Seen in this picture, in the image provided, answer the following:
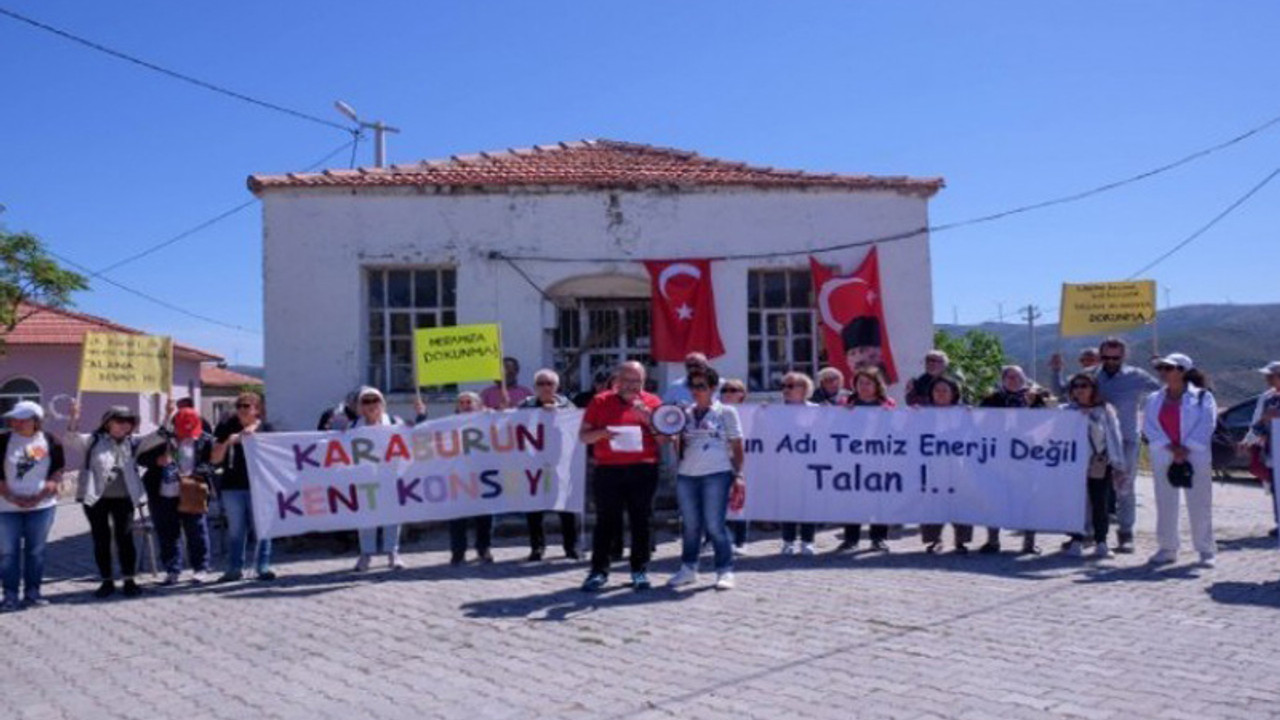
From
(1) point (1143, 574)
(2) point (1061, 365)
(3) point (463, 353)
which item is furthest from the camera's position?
(2) point (1061, 365)

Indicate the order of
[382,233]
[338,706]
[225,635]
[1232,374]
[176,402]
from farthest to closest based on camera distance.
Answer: [1232,374] → [382,233] → [176,402] → [225,635] → [338,706]

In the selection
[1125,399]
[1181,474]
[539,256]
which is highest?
[539,256]

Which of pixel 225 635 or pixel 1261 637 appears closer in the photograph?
pixel 1261 637

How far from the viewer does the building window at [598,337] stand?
48.7 ft

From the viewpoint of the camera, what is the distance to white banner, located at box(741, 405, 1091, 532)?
1023 cm

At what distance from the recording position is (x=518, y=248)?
1408 cm

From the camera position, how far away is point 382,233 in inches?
547

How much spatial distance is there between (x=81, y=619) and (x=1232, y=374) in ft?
150

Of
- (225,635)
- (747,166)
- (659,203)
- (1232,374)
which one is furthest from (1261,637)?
(1232,374)

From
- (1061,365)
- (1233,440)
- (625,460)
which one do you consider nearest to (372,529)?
(625,460)

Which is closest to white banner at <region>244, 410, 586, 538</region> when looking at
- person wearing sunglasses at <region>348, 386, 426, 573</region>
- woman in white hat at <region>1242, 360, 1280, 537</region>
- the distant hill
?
person wearing sunglasses at <region>348, 386, 426, 573</region>

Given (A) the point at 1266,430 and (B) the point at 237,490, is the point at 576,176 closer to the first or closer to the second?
(B) the point at 237,490

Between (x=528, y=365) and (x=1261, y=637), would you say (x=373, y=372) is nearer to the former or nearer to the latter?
(x=528, y=365)

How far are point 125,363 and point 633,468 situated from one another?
5796 mm
